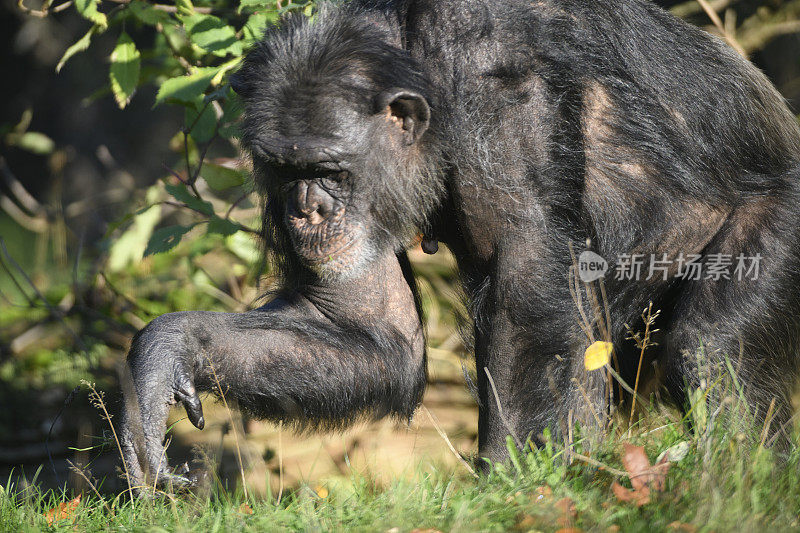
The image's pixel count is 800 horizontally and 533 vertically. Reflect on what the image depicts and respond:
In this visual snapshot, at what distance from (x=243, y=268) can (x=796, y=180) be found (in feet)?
13.6

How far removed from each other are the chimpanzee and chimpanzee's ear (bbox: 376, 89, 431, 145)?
0.04ft

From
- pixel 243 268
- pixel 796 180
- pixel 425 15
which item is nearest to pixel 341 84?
pixel 425 15

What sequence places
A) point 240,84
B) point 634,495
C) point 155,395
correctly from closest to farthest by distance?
point 634,495
point 155,395
point 240,84

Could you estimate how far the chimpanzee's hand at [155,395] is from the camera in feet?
11.4

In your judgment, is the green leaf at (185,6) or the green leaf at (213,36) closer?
the green leaf at (213,36)

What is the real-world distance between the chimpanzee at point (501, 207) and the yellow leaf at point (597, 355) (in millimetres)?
117

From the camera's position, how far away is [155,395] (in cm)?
354

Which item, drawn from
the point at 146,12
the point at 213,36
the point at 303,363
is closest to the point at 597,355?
the point at 303,363

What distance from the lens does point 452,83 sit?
3887 mm

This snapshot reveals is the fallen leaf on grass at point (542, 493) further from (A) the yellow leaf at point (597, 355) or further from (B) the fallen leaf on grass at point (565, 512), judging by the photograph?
(A) the yellow leaf at point (597, 355)

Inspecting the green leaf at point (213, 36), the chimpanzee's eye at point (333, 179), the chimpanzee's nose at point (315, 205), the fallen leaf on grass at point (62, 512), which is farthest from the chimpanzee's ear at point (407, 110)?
the fallen leaf on grass at point (62, 512)

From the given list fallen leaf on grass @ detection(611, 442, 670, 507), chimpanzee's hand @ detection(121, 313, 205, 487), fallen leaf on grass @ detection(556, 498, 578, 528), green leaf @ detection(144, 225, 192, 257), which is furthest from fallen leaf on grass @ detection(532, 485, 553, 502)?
green leaf @ detection(144, 225, 192, 257)

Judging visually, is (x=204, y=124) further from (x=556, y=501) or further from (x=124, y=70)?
(x=556, y=501)

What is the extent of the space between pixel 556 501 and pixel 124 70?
3.91m
